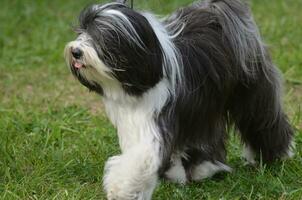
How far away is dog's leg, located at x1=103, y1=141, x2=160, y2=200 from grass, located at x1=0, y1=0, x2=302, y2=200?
0.44 meters

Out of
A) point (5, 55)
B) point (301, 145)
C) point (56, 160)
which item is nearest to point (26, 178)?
point (56, 160)

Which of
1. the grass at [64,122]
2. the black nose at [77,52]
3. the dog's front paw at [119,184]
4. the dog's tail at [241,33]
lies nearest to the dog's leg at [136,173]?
the dog's front paw at [119,184]

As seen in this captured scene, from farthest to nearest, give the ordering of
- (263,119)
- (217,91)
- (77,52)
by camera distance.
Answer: (263,119) < (217,91) < (77,52)

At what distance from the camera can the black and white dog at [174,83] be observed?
3.60 metres

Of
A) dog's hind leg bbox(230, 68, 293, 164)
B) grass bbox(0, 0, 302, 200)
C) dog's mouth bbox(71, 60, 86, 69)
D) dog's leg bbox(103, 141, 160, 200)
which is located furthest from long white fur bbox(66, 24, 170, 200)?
dog's hind leg bbox(230, 68, 293, 164)

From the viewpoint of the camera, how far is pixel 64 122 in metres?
5.52

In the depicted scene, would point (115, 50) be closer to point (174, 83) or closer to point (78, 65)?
point (78, 65)

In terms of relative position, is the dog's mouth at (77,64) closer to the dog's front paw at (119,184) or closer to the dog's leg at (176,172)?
the dog's front paw at (119,184)

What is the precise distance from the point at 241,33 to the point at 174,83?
53 centimetres

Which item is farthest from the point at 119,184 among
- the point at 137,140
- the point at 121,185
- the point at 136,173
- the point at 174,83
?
the point at 174,83

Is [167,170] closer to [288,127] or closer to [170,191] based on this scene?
[170,191]

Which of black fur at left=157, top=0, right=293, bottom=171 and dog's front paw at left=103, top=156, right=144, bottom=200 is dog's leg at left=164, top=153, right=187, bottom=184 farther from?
dog's front paw at left=103, top=156, right=144, bottom=200

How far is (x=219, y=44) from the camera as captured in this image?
13.1 feet

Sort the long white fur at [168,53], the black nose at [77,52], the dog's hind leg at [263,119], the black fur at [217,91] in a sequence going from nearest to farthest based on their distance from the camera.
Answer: the black nose at [77,52], the long white fur at [168,53], the black fur at [217,91], the dog's hind leg at [263,119]
